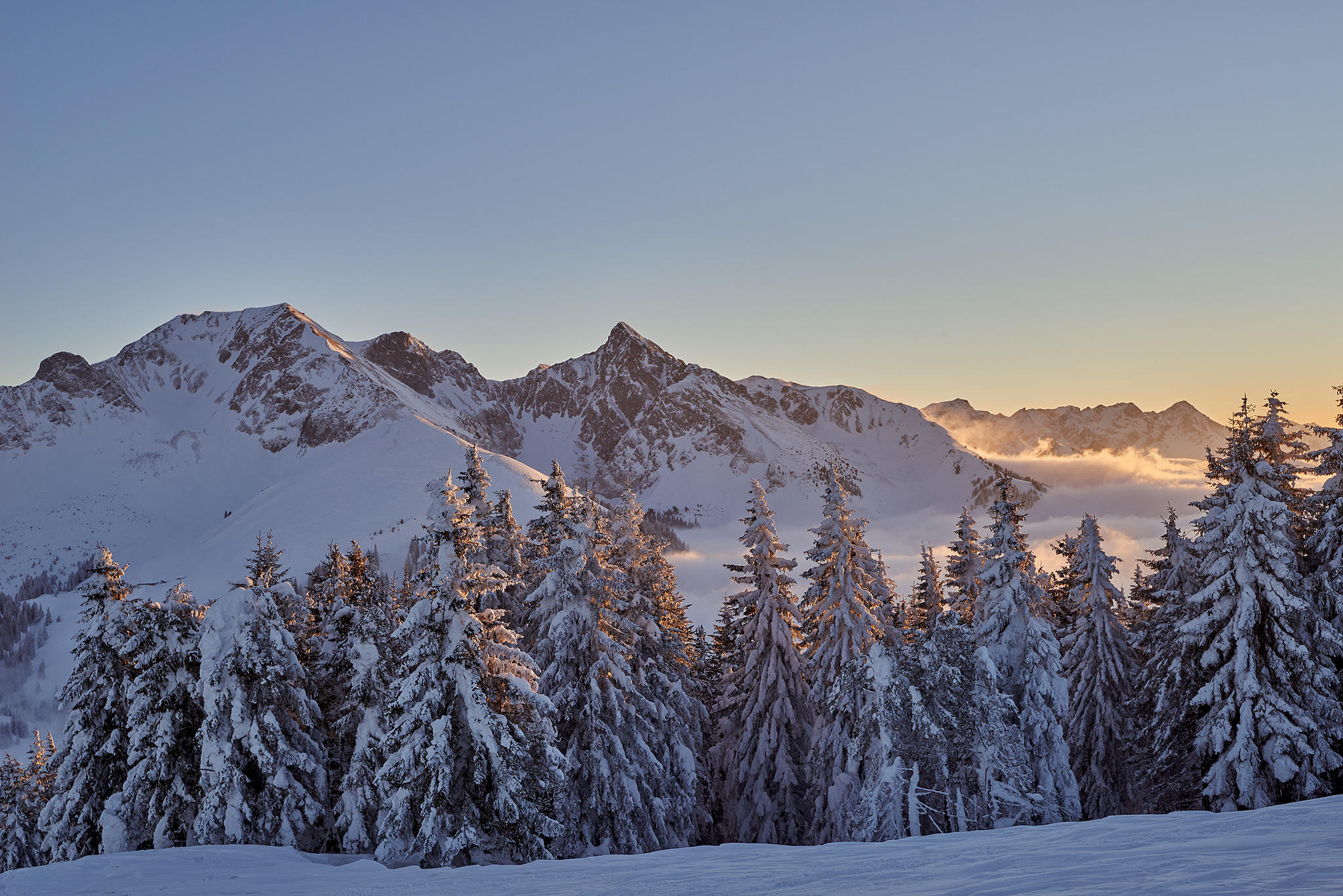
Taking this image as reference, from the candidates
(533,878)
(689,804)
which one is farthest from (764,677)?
(533,878)

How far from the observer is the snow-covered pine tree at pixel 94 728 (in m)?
21.9

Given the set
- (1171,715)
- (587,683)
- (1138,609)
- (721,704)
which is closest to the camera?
(1171,715)

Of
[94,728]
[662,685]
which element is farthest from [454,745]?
[94,728]

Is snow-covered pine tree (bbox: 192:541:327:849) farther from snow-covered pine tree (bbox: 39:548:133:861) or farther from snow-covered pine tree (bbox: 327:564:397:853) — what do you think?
snow-covered pine tree (bbox: 39:548:133:861)

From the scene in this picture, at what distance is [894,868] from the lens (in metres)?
10.0

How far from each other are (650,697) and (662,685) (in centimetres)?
95

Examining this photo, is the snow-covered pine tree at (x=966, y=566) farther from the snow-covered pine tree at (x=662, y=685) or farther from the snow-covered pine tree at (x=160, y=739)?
the snow-covered pine tree at (x=160, y=739)

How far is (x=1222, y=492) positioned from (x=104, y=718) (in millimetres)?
32350

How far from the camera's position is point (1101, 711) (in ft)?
95.3

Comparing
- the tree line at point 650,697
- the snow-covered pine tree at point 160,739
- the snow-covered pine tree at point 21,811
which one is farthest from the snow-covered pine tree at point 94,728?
the snow-covered pine tree at point 21,811

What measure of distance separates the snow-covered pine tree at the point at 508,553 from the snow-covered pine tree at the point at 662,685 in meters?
3.52

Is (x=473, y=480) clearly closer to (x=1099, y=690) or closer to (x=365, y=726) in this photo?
(x=365, y=726)

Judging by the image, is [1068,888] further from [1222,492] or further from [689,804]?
[689,804]

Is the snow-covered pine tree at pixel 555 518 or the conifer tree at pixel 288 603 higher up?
the snow-covered pine tree at pixel 555 518
